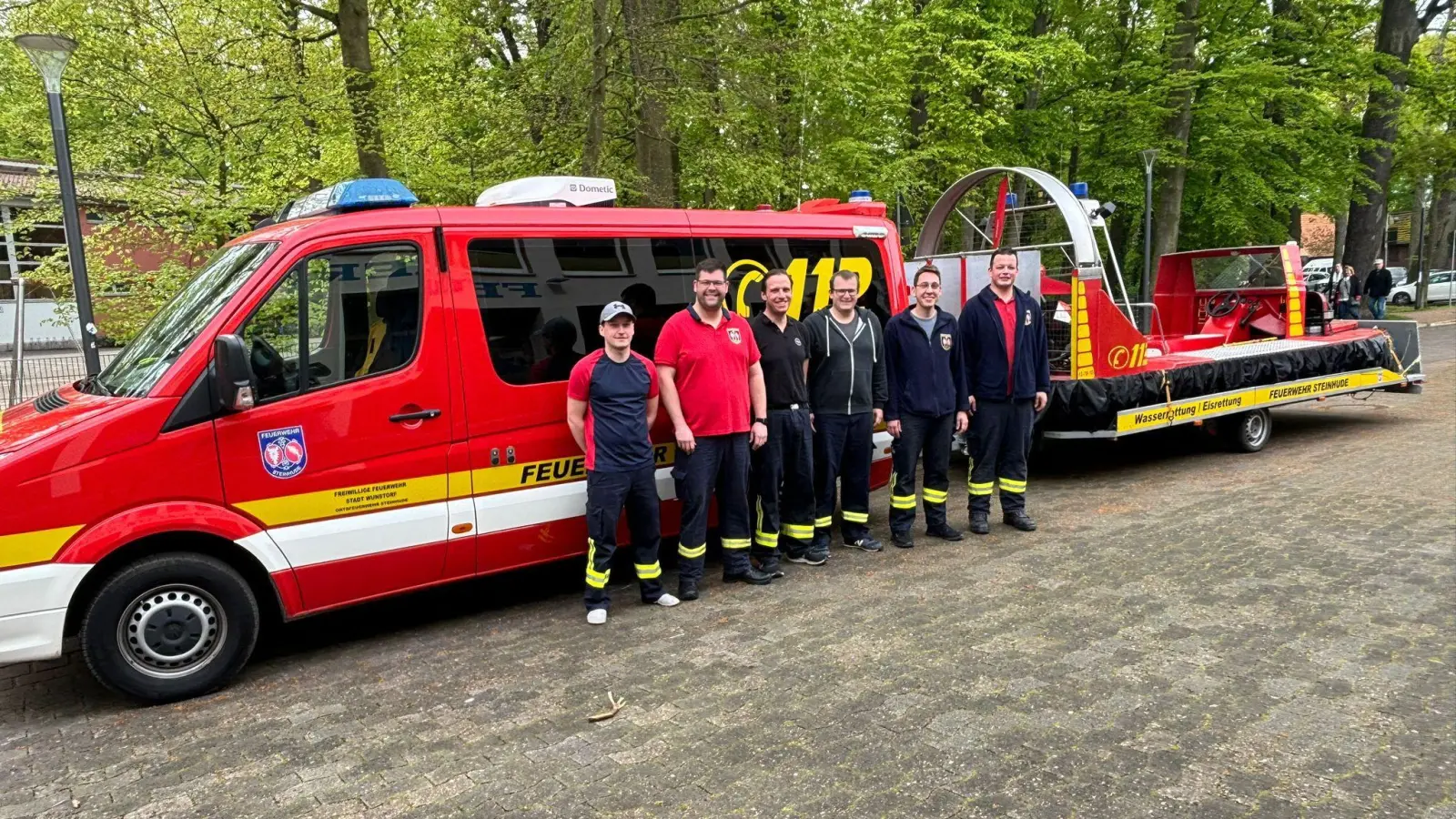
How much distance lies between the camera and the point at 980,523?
6539 mm

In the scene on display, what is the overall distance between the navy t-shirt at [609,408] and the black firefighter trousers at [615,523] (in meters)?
0.08

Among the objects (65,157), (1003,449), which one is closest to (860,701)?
(1003,449)

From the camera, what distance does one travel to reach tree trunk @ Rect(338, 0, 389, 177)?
1067 cm

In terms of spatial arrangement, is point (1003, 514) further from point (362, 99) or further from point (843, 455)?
point (362, 99)

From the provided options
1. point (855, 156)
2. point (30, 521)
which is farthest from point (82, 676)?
point (855, 156)

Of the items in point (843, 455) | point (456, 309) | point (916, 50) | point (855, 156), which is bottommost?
point (843, 455)

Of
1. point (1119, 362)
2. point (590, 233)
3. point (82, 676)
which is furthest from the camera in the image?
point (1119, 362)

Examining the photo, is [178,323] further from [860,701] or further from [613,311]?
[860,701]

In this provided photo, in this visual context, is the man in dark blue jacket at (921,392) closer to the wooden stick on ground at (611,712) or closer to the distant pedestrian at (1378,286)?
the wooden stick on ground at (611,712)

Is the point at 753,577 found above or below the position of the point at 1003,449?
below

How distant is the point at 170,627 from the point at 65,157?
252 inches

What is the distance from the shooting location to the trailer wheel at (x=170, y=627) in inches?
155

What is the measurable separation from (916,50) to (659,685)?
573 inches

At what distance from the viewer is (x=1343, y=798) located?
3041mm
